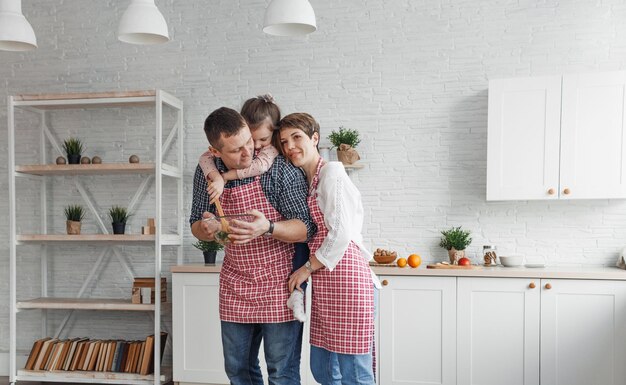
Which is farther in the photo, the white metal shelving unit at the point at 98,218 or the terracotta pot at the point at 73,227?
the terracotta pot at the point at 73,227

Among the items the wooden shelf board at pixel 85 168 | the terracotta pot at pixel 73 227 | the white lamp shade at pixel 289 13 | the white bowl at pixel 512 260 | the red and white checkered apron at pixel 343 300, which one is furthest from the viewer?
the terracotta pot at pixel 73 227

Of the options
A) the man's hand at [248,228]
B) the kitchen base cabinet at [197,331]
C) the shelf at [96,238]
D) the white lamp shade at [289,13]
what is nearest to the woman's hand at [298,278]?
the man's hand at [248,228]

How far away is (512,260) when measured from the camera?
462 centimetres

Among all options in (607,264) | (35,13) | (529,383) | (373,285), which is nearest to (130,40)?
(373,285)

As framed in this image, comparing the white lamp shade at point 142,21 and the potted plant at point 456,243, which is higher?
the white lamp shade at point 142,21

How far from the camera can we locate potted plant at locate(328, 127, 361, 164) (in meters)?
4.88

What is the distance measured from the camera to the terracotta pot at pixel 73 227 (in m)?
5.17

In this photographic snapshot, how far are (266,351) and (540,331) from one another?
7.97 ft

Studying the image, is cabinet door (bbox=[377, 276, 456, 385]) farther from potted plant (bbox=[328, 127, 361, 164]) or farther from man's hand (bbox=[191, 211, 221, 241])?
man's hand (bbox=[191, 211, 221, 241])

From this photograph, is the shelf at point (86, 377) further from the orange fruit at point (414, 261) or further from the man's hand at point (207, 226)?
the man's hand at point (207, 226)

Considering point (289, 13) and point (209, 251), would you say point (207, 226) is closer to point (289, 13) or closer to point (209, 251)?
point (289, 13)

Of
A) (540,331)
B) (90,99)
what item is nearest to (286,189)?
(540,331)

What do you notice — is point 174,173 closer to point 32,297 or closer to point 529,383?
point 32,297

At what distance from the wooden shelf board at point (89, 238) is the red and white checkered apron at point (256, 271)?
2.54 meters
